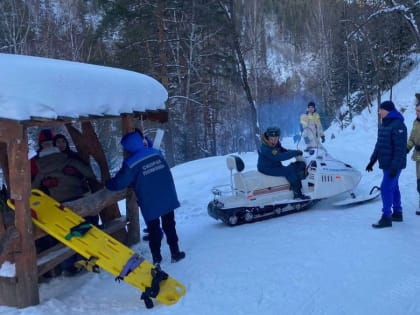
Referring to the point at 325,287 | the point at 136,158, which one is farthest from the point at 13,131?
the point at 325,287

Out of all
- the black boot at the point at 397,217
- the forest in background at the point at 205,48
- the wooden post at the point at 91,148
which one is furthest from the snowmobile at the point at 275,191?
the forest in background at the point at 205,48

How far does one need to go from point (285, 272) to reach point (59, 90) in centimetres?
302

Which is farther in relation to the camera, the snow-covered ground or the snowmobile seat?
the snowmobile seat

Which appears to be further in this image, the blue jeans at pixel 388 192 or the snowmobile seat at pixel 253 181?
the snowmobile seat at pixel 253 181

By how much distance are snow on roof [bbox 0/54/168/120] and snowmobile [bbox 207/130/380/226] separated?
229 centimetres

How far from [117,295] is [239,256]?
1.60 metres

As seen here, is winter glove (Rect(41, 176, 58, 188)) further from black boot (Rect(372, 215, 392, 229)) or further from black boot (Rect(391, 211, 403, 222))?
black boot (Rect(391, 211, 403, 222))

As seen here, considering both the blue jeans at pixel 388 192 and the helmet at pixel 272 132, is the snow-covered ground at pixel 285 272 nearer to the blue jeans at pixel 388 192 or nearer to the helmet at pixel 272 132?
the blue jeans at pixel 388 192

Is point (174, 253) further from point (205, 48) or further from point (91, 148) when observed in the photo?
point (205, 48)

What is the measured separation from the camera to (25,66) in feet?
13.9

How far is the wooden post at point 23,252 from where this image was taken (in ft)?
14.9

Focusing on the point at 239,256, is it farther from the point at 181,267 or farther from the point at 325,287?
the point at 325,287

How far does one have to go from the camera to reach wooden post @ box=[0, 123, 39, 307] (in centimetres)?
454

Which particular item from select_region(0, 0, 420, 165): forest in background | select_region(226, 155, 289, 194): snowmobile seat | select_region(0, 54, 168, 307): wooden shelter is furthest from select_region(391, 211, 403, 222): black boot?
select_region(0, 0, 420, 165): forest in background
